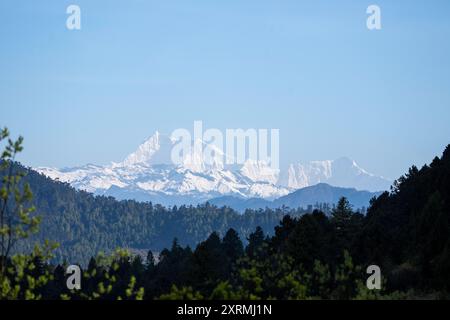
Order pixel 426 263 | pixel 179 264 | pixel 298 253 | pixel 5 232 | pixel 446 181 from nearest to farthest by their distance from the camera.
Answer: pixel 5 232
pixel 426 263
pixel 298 253
pixel 446 181
pixel 179 264

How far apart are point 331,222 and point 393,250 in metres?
20.3

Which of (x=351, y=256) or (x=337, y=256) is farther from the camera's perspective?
(x=337, y=256)

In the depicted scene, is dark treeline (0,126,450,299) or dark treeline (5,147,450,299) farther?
dark treeline (5,147,450,299)

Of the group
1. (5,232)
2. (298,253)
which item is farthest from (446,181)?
(5,232)

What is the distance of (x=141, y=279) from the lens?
126000mm

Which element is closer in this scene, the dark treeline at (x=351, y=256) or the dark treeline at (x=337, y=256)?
the dark treeline at (x=337, y=256)

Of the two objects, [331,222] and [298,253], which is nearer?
[298,253]

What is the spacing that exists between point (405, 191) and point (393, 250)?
2618cm
